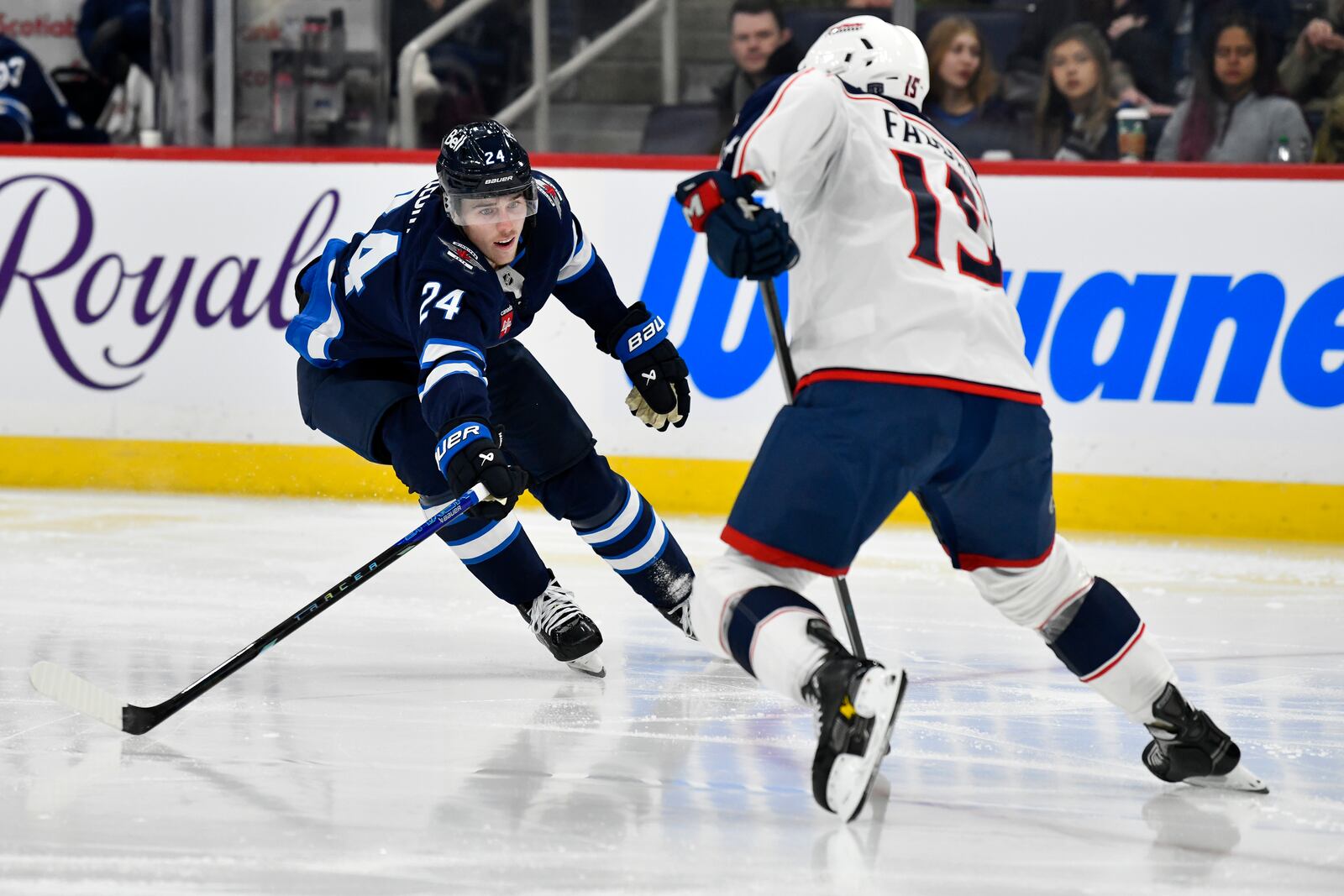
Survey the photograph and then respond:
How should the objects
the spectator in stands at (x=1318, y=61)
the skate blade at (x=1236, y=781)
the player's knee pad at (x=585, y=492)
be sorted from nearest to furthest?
the skate blade at (x=1236, y=781) → the player's knee pad at (x=585, y=492) → the spectator in stands at (x=1318, y=61)

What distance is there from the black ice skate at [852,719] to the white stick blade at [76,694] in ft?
3.69

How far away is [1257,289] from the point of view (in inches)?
183

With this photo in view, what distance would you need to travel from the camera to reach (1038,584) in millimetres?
2285

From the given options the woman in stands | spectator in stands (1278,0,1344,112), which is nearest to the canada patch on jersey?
the woman in stands

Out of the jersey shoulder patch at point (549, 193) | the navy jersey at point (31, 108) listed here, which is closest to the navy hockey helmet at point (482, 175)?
the jersey shoulder patch at point (549, 193)

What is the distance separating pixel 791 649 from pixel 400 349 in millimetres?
1243

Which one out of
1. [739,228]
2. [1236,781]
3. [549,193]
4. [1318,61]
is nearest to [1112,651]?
[1236,781]

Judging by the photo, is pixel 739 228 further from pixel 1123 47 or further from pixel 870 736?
pixel 1123 47

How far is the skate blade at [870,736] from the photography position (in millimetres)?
2025

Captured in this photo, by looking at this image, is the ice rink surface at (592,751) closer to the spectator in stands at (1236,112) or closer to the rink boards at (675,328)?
the rink boards at (675,328)

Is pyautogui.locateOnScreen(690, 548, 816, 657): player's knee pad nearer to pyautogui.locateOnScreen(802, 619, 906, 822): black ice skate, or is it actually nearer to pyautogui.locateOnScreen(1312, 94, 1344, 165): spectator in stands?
pyautogui.locateOnScreen(802, 619, 906, 822): black ice skate

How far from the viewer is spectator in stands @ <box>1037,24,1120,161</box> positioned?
501 cm

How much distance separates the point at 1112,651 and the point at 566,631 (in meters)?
1.09

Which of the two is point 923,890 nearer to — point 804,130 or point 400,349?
point 804,130
